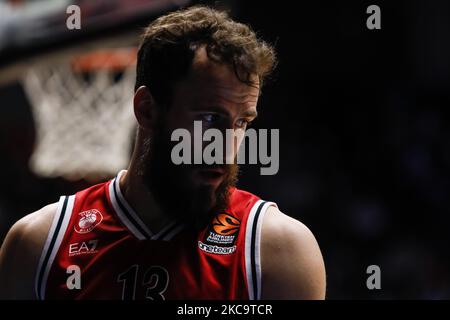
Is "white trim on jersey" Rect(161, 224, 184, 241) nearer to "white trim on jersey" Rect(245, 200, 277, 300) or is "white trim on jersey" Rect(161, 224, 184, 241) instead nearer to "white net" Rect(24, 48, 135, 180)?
"white trim on jersey" Rect(245, 200, 277, 300)

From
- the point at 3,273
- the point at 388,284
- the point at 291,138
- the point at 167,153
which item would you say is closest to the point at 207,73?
the point at 167,153

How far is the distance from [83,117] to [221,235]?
4998mm

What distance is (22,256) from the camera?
252cm

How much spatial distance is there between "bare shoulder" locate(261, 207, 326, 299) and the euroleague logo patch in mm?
601

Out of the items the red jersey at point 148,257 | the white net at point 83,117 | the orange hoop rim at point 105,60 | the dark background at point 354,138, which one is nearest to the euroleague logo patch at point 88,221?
the red jersey at point 148,257

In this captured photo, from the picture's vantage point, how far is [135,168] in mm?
2660

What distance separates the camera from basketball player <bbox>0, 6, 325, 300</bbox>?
2.39m

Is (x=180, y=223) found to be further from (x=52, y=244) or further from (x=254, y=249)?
(x=52, y=244)

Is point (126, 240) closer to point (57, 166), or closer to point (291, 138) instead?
point (57, 166)

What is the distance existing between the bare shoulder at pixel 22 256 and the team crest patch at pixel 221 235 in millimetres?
560

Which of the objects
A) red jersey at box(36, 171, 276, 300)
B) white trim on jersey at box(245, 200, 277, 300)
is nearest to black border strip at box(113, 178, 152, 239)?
red jersey at box(36, 171, 276, 300)

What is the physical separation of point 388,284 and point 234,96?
6.10m

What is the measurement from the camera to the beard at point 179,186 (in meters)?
2.48

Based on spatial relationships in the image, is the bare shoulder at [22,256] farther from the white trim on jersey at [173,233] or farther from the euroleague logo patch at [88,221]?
the white trim on jersey at [173,233]
